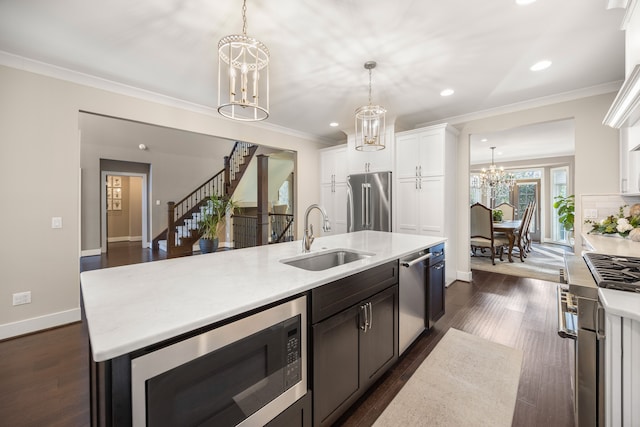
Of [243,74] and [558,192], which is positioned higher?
[243,74]

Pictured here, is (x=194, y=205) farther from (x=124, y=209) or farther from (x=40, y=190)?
(x=40, y=190)

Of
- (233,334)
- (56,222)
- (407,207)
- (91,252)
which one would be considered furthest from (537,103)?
(91,252)

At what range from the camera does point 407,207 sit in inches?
165

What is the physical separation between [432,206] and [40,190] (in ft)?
15.2

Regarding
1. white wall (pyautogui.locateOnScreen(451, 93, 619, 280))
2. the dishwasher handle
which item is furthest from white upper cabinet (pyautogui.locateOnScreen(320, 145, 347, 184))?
the dishwasher handle

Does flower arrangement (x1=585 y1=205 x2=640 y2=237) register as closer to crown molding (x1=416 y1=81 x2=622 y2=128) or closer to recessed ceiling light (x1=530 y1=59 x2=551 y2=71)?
crown molding (x1=416 y1=81 x2=622 y2=128)

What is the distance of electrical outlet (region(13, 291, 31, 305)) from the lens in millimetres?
2582

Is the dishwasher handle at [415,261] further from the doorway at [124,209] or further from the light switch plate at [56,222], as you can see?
the doorway at [124,209]

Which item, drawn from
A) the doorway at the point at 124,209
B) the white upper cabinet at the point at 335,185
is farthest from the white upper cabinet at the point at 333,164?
the doorway at the point at 124,209

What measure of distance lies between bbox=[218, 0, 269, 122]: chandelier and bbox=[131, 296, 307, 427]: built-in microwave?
1018 mm

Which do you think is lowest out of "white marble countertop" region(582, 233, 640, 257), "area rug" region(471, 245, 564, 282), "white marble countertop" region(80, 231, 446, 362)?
"area rug" region(471, 245, 564, 282)

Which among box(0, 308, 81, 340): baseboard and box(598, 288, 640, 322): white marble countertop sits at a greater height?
box(598, 288, 640, 322): white marble countertop

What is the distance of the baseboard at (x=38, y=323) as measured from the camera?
2.53 m

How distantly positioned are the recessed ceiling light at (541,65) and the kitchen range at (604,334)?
220cm
